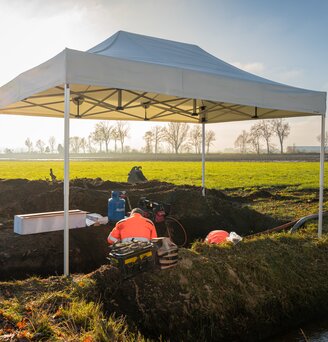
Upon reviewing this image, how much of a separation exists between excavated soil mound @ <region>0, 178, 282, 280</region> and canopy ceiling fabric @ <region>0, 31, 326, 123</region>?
2.26 meters

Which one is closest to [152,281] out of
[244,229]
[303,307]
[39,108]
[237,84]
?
[303,307]

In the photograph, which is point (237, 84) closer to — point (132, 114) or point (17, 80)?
point (17, 80)

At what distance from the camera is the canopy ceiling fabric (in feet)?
16.5

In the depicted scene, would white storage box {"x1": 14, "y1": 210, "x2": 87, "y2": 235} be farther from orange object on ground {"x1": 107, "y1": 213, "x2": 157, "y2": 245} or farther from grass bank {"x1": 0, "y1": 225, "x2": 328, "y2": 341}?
orange object on ground {"x1": 107, "y1": 213, "x2": 157, "y2": 245}

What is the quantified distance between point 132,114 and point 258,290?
6434mm

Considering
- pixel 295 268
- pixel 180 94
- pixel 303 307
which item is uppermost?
A: pixel 180 94

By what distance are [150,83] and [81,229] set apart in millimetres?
3310

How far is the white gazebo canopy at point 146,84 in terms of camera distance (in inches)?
197

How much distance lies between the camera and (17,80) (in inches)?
241

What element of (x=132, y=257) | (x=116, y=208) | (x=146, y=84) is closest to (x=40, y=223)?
(x=116, y=208)

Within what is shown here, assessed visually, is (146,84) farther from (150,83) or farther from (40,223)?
(40,223)

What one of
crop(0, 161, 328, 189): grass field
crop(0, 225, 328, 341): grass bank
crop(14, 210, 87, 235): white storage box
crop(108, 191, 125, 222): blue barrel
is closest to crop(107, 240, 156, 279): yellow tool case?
crop(0, 225, 328, 341): grass bank

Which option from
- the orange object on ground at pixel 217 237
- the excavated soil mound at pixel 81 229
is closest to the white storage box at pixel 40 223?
the excavated soil mound at pixel 81 229

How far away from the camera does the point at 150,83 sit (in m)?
5.40
